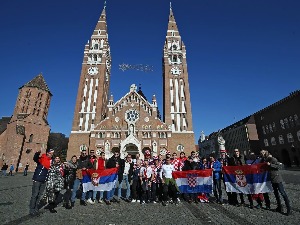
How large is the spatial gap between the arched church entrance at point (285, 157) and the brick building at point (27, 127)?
4698cm

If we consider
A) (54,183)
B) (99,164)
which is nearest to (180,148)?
(99,164)

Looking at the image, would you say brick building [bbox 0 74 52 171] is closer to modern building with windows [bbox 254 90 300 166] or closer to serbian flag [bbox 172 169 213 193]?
serbian flag [bbox 172 169 213 193]

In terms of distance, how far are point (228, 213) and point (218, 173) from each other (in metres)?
2.50

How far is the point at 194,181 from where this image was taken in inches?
371

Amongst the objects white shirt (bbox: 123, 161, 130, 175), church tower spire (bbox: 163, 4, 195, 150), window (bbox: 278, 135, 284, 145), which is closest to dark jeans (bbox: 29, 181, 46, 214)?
white shirt (bbox: 123, 161, 130, 175)

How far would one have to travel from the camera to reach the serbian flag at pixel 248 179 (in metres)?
7.97

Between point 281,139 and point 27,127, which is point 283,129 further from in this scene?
point 27,127

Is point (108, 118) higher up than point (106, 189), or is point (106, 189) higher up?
point (108, 118)

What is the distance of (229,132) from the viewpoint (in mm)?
63594

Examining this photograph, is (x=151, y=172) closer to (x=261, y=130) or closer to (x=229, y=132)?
(x=261, y=130)

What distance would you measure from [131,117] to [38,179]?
2970 centimetres

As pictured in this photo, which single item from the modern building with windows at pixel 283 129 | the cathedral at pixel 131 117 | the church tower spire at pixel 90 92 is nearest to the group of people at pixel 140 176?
the cathedral at pixel 131 117

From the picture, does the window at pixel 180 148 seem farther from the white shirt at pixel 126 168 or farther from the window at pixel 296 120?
the white shirt at pixel 126 168

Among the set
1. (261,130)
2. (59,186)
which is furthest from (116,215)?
(261,130)
